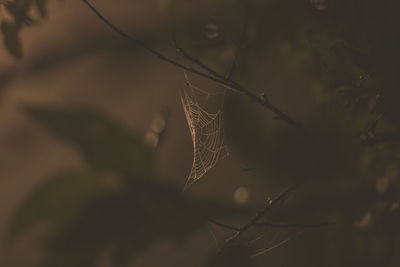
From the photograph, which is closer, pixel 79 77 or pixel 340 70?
pixel 340 70

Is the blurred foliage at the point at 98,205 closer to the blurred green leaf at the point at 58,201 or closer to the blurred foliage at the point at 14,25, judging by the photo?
the blurred green leaf at the point at 58,201

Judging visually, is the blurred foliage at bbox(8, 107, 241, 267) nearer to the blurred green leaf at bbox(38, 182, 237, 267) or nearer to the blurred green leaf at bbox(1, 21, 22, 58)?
the blurred green leaf at bbox(38, 182, 237, 267)

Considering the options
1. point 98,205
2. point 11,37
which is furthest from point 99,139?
point 11,37

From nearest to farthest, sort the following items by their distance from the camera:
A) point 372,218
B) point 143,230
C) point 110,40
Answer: point 143,230, point 372,218, point 110,40

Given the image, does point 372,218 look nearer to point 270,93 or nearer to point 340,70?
point 340,70

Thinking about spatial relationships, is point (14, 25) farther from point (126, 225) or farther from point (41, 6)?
point (126, 225)

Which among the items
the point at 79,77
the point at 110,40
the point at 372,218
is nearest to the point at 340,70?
the point at 372,218

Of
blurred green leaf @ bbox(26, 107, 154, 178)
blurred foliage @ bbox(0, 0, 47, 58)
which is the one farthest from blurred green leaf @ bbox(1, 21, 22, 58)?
blurred green leaf @ bbox(26, 107, 154, 178)
